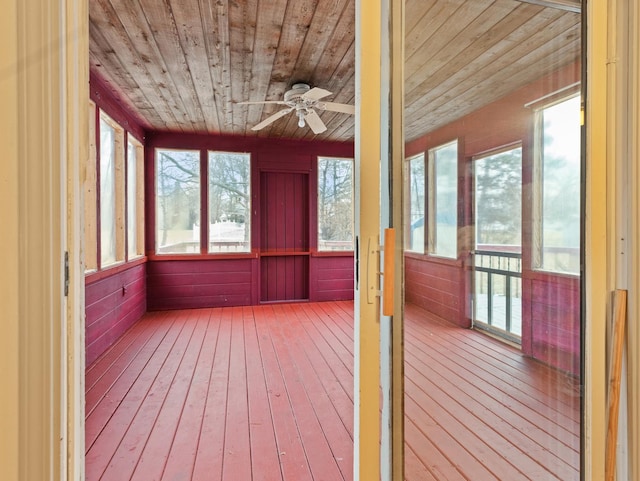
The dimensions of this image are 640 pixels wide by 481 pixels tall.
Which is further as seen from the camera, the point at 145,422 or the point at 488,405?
the point at 145,422

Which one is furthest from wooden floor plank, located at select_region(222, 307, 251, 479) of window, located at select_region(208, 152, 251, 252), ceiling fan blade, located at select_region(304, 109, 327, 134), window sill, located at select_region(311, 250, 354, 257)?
window sill, located at select_region(311, 250, 354, 257)

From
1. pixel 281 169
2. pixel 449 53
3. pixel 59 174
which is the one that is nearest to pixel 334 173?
pixel 281 169

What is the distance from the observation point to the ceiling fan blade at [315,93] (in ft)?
9.21

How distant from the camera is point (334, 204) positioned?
5.70m

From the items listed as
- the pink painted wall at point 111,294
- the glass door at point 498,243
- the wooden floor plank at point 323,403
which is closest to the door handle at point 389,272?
the glass door at point 498,243

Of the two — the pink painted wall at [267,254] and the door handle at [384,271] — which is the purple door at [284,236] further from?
the door handle at [384,271]

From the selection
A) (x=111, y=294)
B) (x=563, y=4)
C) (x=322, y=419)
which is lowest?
(x=322, y=419)

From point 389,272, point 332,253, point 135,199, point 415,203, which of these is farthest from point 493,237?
point 135,199

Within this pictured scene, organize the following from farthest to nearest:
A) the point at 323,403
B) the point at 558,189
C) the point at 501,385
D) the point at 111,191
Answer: the point at 111,191 < the point at 323,403 < the point at 501,385 < the point at 558,189

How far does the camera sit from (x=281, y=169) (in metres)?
5.43

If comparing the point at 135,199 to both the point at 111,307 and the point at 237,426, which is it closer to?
the point at 111,307

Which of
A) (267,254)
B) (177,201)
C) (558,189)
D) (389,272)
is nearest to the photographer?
(389,272)

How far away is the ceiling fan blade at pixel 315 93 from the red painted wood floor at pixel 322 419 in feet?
6.99

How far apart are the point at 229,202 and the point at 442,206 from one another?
4372mm
